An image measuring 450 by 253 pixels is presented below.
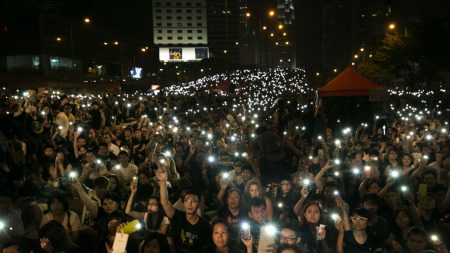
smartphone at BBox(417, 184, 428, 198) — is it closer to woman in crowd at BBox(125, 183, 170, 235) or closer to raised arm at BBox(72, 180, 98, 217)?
woman in crowd at BBox(125, 183, 170, 235)

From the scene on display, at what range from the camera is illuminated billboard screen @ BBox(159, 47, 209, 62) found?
115812mm

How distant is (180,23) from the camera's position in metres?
131

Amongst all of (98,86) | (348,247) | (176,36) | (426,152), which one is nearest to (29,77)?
(98,86)

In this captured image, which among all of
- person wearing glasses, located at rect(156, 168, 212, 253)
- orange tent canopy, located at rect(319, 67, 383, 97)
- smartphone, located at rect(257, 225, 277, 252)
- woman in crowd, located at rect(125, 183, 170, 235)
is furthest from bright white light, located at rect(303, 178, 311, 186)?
orange tent canopy, located at rect(319, 67, 383, 97)

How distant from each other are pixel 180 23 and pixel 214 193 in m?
126

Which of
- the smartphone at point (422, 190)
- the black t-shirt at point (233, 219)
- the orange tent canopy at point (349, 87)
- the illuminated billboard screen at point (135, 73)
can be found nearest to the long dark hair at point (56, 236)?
the black t-shirt at point (233, 219)

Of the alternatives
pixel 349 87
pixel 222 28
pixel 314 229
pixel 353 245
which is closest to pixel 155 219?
pixel 314 229

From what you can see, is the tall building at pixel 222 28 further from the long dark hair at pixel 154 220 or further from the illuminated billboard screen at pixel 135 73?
the long dark hair at pixel 154 220

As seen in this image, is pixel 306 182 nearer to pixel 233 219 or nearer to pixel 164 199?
pixel 233 219

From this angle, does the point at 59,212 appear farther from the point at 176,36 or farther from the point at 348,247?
the point at 176,36

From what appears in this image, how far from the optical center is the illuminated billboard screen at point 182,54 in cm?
11581

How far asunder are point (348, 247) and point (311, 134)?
8.48 m

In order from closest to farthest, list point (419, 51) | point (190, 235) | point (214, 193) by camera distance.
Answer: point (190, 235) < point (214, 193) < point (419, 51)

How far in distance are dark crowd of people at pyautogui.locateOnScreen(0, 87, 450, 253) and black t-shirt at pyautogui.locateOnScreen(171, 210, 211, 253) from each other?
0.01 meters
